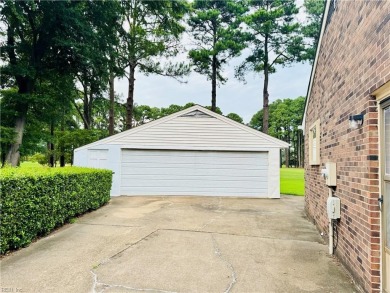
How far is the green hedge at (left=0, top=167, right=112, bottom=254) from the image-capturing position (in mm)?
3994

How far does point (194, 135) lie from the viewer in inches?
451

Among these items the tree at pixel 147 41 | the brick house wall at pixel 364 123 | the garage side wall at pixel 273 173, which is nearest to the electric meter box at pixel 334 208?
the brick house wall at pixel 364 123

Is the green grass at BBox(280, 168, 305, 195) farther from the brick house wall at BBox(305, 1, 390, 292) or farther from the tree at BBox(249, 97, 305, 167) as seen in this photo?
the tree at BBox(249, 97, 305, 167)

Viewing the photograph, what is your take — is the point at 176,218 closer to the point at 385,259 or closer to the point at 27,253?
the point at 27,253

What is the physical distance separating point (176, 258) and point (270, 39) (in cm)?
2233

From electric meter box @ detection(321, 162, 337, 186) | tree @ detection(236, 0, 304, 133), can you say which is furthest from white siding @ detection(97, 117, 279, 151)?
tree @ detection(236, 0, 304, 133)

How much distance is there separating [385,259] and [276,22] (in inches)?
895

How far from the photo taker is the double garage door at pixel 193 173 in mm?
11242

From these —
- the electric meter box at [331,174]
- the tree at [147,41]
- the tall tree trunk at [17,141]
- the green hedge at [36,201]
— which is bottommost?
the green hedge at [36,201]

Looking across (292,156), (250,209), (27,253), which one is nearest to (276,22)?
(250,209)

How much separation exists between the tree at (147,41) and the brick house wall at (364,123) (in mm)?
14384

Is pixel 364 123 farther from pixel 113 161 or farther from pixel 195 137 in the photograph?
pixel 113 161

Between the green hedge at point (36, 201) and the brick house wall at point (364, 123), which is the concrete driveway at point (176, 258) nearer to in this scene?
the green hedge at point (36, 201)

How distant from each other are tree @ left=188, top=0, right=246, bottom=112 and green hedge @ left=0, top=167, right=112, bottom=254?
54.3 feet
